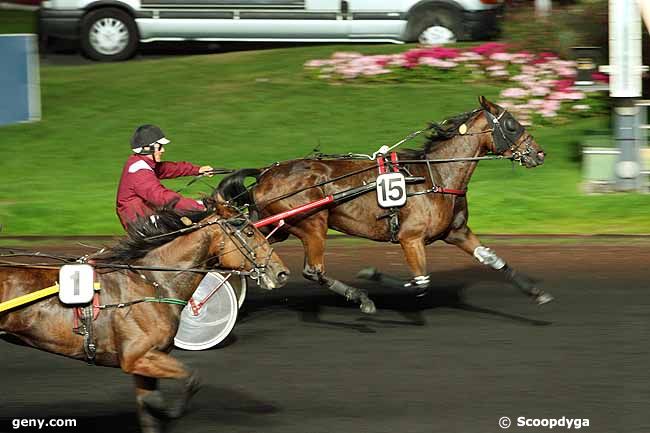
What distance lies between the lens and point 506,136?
9141mm

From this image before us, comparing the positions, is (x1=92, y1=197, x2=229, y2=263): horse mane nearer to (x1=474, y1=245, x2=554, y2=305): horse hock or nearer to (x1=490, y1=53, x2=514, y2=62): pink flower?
(x1=474, y1=245, x2=554, y2=305): horse hock

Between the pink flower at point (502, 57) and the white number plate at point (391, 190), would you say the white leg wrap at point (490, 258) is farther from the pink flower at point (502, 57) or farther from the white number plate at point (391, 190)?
the pink flower at point (502, 57)

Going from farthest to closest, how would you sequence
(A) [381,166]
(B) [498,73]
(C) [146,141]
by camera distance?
1. (B) [498,73]
2. (A) [381,166]
3. (C) [146,141]

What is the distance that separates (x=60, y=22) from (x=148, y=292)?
13.5 metres

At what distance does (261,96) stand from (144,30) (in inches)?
111

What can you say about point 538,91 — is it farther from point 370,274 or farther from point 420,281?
point 420,281

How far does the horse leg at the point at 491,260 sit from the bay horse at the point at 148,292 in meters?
2.81

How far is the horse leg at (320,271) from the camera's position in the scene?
9109mm

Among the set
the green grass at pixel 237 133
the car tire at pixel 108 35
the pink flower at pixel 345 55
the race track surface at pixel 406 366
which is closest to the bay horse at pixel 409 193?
the race track surface at pixel 406 366

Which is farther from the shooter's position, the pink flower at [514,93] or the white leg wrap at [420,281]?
the pink flower at [514,93]

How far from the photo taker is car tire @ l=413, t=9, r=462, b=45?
61.0ft

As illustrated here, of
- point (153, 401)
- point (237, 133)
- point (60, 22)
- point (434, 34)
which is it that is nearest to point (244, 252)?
point (153, 401)

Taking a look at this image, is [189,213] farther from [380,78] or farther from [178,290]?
[380,78]

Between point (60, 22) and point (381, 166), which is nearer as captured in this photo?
point (381, 166)
